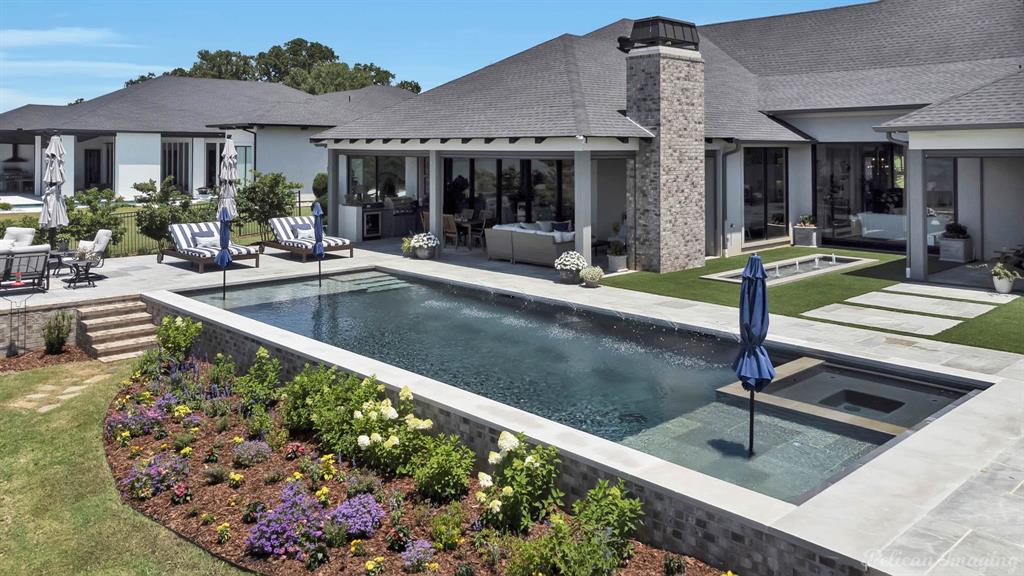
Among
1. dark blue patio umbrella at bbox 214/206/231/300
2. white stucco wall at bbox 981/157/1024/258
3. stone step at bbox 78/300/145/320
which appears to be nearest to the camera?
stone step at bbox 78/300/145/320

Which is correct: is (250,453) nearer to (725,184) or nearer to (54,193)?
(54,193)

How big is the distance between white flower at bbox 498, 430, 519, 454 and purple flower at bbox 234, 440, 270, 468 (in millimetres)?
2913

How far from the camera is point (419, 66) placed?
8412cm

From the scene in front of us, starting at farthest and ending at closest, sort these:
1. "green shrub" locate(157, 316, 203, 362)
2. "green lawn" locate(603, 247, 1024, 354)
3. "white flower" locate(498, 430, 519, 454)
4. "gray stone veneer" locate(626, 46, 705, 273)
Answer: "gray stone veneer" locate(626, 46, 705, 273)
"green lawn" locate(603, 247, 1024, 354)
"green shrub" locate(157, 316, 203, 362)
"white flower" locate(498, 430, 519, 454)

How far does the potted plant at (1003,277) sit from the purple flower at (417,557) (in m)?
14.5

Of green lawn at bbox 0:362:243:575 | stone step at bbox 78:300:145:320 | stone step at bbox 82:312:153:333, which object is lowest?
green lawn at bbox 0:362:243:575

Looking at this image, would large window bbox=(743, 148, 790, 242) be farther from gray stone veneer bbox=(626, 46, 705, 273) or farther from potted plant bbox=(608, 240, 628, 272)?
potted plant bbox=(608, 240, 628, 272)

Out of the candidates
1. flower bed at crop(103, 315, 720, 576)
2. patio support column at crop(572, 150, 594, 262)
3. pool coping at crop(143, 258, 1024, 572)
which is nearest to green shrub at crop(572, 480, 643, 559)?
flower bed at crop(103, 315, 720, 576)

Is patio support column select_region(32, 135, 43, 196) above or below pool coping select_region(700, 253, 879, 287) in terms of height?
above

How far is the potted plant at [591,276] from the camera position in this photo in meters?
17.0

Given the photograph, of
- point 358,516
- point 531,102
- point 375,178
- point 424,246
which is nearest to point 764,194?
point 531,102

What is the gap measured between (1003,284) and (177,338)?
15.7m

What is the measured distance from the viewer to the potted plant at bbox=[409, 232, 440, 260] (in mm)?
21203

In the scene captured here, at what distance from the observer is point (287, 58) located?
94875 mm
